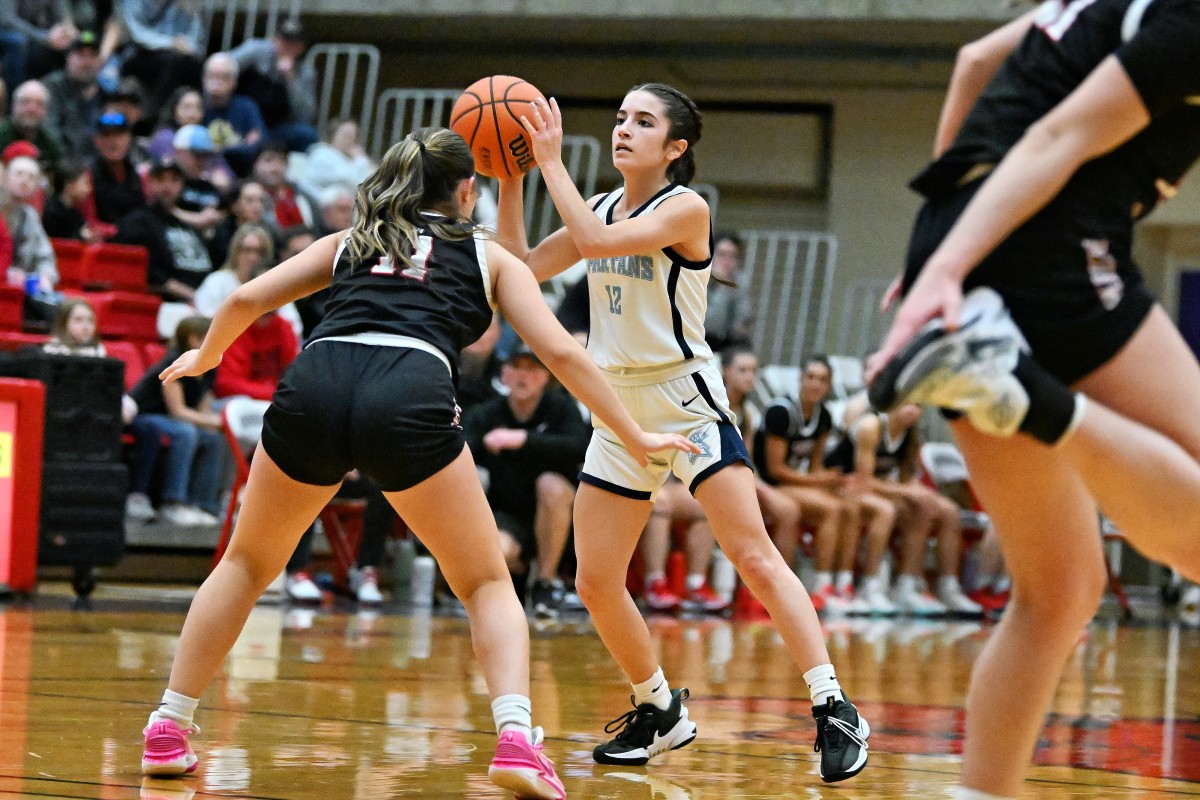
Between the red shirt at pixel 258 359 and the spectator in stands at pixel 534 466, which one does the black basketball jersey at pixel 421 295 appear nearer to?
the spectator in stands at pixel 534 466

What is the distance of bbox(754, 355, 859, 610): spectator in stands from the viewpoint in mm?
11242

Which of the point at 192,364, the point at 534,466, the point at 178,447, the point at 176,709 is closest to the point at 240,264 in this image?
the point at 178,447

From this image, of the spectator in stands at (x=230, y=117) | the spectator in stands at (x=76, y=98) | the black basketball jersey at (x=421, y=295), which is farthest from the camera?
the spectator in stands at (x=230, y=117)

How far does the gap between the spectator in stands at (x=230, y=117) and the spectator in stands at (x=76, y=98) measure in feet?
3.25

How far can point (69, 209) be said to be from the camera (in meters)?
11.3

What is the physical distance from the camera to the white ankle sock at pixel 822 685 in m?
4.27

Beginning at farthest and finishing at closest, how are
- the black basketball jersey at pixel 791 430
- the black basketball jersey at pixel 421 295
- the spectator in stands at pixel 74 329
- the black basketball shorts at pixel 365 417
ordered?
the black basketball jersey at pixel 791 430 → the spectator in stands at pixel 74 329 → the black basketball jersey at pixel 421 295 → the black basketball shorts at pixel 365 417

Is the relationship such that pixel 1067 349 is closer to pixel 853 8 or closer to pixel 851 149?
pixel 853 8

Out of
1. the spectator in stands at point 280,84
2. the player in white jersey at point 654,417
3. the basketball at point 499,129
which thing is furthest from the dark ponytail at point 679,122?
the spectator in stands at point 280,84

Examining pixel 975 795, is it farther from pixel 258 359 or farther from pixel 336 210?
pixel 336 210

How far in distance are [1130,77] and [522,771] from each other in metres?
1.96

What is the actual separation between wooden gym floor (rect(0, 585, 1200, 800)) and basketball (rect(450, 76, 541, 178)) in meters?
1.70

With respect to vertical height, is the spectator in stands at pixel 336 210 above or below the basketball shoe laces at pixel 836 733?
above

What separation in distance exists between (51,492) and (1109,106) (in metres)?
7.37
